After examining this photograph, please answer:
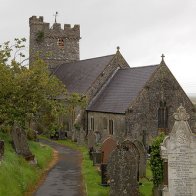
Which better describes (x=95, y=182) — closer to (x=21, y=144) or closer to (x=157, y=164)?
(x=157, y=164)

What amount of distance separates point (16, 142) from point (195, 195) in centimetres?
1234

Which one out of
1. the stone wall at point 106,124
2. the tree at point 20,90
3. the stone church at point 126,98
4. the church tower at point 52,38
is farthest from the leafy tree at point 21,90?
the church tower at point 52,38

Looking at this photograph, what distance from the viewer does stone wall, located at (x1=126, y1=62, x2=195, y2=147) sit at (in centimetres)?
3741

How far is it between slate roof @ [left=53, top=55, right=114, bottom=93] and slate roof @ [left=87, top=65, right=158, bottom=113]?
1.95 meters

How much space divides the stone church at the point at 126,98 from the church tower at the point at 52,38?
8.83 meters

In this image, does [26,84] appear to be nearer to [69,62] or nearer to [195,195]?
[195,195]

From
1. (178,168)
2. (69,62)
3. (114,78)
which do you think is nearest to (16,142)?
(178,168)

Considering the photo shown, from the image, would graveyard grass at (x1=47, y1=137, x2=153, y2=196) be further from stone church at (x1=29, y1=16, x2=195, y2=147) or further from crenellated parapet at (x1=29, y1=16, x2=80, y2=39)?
crenellated parapet at (x1=29, y1=16, x2=80, y2=39)

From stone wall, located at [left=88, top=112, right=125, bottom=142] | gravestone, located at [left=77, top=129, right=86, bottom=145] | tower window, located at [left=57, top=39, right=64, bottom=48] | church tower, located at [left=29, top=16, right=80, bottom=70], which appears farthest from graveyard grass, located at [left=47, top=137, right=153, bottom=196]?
tower window, located at [left=57, top=39, right=64, bottom=48]

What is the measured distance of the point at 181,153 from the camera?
16.2 meters

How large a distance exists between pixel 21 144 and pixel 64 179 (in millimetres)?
3847

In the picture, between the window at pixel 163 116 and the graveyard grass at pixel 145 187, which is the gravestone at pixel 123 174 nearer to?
the graveyard grass at pixel 145 187

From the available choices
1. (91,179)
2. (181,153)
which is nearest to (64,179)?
(91,179)

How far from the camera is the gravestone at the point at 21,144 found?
80.5 feet
